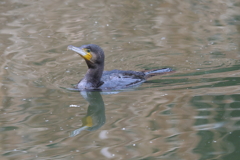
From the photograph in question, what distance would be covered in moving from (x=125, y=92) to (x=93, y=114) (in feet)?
3.11

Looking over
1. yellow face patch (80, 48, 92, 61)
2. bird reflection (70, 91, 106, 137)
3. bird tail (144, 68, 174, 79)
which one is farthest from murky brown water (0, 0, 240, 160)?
yellow face patch (80, 48, 92, 61)

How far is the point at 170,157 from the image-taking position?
4.29 meters

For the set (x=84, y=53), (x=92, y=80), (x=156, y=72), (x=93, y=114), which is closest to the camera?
(x=93, y=114)

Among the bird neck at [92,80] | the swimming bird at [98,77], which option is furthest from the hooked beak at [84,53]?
the bird neck at [92,80]

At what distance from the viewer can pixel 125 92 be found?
6543 mm

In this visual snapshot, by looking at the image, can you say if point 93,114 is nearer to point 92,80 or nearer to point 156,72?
point 92,80

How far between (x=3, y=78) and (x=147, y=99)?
9.84 ft

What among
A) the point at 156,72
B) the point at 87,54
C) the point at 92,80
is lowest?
the point at 156,72

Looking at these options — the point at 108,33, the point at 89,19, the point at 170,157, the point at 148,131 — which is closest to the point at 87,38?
the point at 108,33

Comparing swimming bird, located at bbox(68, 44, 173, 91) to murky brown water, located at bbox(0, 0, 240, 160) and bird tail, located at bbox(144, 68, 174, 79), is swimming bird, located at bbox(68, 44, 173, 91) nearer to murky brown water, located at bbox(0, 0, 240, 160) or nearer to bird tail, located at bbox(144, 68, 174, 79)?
murky brown water, located at bbox(0, 0, 240, 160)

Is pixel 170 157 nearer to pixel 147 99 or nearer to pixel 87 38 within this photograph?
pixel 147 99

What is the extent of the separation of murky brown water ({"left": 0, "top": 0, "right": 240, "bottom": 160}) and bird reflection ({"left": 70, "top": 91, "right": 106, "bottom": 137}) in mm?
16

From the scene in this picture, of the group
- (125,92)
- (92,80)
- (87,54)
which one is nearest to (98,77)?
(92,80)

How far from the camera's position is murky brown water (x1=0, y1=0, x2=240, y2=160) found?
15.3ft
